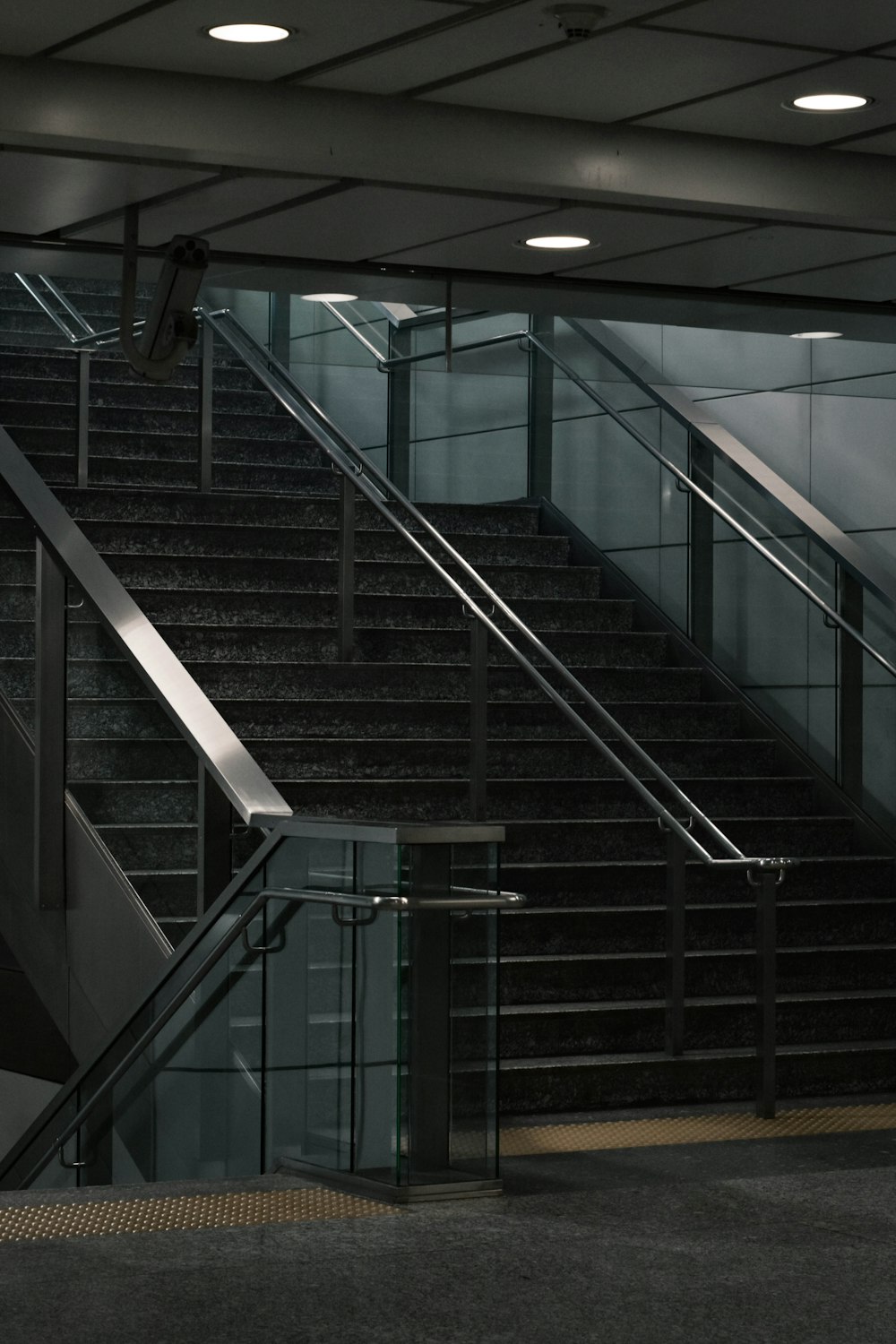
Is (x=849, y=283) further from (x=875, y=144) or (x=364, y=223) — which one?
(x=364, y=223)

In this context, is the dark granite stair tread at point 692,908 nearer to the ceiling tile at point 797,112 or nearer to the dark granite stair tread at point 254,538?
the dark granite stair tread at point 254,538

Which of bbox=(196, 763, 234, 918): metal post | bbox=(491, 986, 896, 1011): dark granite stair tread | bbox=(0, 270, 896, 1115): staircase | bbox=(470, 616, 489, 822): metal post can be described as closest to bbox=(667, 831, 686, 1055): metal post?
bbox=(0, 270, 896, 1115): staircase

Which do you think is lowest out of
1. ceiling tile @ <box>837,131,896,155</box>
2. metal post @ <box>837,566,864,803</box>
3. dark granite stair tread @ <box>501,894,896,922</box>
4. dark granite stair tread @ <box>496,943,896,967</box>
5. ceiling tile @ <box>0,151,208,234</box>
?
dark granite stair tread @ <box>496,943,896,967</box>

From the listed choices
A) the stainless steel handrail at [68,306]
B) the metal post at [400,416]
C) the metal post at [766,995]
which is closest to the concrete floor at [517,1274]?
the metal post at [766,995]

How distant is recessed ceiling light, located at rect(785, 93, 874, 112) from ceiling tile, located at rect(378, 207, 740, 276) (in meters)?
0.73

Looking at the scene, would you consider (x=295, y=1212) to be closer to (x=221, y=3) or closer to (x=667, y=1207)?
(x=667, y=1207)

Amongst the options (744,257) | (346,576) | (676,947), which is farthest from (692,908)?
(744,257)

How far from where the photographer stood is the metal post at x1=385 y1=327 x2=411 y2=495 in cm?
739

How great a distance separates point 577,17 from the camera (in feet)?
14.1

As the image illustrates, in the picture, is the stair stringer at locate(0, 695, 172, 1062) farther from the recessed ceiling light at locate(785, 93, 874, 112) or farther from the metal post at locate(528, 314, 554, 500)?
the recessed ceiling light at locate(785, 93, 874, 112)

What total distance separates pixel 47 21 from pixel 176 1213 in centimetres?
272

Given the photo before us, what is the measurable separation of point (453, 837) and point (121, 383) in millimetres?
6609

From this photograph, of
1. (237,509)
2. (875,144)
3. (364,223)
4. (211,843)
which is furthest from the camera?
(237,509)

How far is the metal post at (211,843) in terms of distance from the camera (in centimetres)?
654
